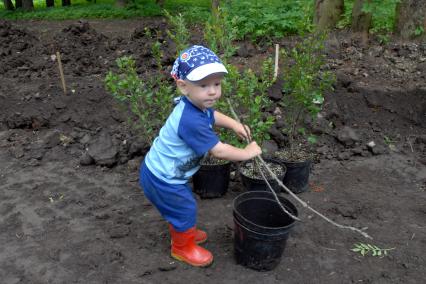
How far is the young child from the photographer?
2.83 m

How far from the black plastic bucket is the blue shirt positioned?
1.67 ft

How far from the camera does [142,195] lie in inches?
173

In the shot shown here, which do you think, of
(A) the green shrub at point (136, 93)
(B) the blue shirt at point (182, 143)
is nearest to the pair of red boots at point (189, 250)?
(B) the blue shirt at point (182, 143)

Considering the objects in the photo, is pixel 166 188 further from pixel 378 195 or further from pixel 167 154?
pixel 378 195

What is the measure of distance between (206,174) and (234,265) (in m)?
1.13

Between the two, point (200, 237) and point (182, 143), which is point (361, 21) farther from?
point (182, 143)

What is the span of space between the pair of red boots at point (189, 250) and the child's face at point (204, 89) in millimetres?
1012

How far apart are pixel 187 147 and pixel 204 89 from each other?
45 cm

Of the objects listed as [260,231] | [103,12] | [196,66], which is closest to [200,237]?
[260,231]

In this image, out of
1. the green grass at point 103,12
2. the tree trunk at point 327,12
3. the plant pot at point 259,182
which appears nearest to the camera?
the plant pot at point 259,182

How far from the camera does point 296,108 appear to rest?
4.47 meters

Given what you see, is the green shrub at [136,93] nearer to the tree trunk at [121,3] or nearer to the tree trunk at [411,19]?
the tree trunk at [411,19]

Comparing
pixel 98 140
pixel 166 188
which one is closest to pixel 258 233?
pixel 166 188

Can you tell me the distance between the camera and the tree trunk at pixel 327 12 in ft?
25.3
